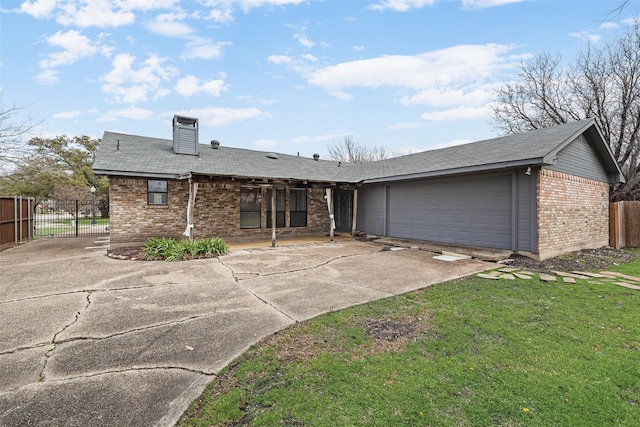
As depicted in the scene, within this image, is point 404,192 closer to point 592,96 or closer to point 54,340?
point 54,340

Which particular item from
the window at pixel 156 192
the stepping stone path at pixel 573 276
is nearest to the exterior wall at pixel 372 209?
the stepping stone path at pixel 573 276

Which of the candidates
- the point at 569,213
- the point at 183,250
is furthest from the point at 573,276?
the point at 183,250

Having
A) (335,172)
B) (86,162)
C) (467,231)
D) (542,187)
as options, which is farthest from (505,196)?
(86,162)

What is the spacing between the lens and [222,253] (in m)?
8.88

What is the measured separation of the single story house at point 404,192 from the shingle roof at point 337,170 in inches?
2.0

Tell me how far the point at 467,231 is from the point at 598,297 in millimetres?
4635

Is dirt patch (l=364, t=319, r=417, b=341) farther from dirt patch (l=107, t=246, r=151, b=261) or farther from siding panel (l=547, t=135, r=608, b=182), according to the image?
siding panel (l=547, t=135, r=608, b=182)

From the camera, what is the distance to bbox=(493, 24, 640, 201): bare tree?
14406mm

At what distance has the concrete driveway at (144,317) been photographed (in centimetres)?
238

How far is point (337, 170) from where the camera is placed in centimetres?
1569

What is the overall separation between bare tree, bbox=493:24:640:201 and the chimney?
18.1m

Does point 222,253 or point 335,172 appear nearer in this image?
point 222,253

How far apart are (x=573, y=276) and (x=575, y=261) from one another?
6.46ft

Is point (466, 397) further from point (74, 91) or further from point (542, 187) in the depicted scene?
point (74, 91)
